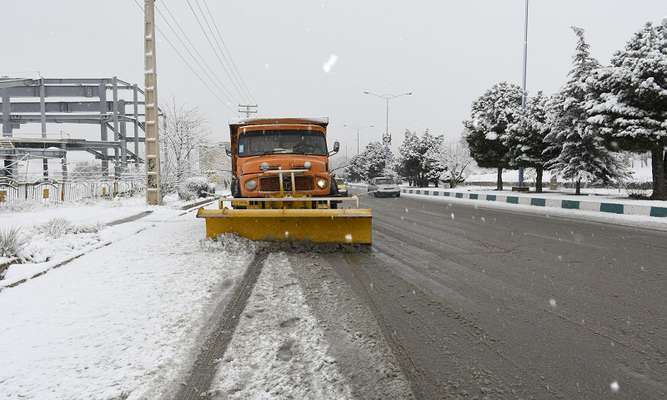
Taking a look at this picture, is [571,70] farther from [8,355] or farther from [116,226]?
[8,355]

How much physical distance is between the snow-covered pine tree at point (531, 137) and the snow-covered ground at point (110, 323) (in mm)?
23757

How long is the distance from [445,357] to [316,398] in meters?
0.95

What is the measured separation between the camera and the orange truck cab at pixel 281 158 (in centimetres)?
748

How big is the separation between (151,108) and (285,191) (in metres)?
11.4

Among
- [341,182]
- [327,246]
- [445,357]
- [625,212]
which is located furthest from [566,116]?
[445,357]

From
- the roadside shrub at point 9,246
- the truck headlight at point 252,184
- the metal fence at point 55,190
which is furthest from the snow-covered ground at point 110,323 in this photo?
the metal fence at point 55,190

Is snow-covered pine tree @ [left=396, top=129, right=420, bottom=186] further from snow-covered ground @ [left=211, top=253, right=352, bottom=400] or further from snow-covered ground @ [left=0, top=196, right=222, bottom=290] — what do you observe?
snow-covered ground @ [left=211, top=253, right=352, bottom=400]

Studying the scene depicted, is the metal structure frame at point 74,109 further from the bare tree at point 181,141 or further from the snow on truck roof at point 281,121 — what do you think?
the snow on truck roof at point 281,121

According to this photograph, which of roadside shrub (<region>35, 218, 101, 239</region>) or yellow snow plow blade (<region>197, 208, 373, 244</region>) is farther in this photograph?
roadside shrub (<region>35, 218, 101, 239</region>)

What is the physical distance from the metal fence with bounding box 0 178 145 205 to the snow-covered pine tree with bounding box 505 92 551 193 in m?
23.0

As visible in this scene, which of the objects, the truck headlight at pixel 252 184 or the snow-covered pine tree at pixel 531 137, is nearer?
the truck headlight at pixel 252 184

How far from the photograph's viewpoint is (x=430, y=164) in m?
44.6

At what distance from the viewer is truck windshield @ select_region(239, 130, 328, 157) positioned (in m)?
8.19

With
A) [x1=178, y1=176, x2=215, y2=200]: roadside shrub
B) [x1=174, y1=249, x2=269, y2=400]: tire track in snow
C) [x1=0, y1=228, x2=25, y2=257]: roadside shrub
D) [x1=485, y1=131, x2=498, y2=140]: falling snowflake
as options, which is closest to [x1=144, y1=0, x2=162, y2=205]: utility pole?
[x1=178, y1=176, x2=215, y2=200]: roadside shrub
